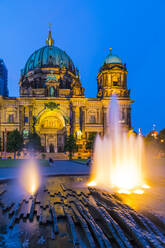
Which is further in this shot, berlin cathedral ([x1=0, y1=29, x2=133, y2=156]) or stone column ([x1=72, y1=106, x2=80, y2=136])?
berlin cathedral ([x1=0, y1=29, x2=133, y2=156])

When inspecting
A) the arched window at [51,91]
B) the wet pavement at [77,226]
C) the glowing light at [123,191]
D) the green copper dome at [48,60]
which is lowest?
the glowing light at [123,191]

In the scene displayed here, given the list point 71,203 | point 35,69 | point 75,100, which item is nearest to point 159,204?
point 71,203

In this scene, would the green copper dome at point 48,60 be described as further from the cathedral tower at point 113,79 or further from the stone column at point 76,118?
the stone column at point 76,118

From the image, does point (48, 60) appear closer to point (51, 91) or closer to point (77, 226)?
point (51, 91)

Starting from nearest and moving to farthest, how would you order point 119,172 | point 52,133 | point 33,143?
point 119,172, point 33,143, point 52,133

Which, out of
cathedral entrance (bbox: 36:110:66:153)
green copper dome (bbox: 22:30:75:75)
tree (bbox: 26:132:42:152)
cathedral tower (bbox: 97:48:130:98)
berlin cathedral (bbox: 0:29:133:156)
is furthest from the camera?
green copper dome (bbox: 22:30:75:75)

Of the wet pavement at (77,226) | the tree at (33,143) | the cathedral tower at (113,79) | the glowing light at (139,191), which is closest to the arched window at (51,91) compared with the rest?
the cathedral tower at (113,79)

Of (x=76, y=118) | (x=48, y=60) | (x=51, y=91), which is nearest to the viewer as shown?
(x=76, y=118)

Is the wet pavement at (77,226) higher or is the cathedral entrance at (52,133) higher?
the cathedral entrance at (52,133)

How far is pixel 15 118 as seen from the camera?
6056 cm

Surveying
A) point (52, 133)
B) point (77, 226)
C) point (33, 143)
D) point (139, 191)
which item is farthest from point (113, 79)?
point (77, 226)

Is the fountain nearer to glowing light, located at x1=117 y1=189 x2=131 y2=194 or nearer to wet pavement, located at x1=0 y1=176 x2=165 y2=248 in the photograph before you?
glowing light, located at x1=117 y1=189 x2=131 y2=194

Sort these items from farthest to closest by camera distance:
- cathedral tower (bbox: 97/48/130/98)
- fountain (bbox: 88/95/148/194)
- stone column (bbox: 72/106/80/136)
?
cathedral tower (bbox: 97/48/130/98) < stone column (bbox: 72/106/80/136) < fountain (bbox: 88/95/148/194)

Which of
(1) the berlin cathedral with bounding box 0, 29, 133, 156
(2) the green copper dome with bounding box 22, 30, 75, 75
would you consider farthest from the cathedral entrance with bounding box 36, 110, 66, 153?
(2) the green copper dome with bounding box 22, 30, 75, 75
